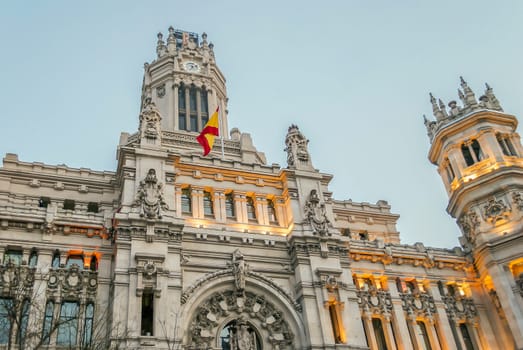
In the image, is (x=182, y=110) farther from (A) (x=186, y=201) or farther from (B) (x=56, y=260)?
(B) (x=56, y=260)

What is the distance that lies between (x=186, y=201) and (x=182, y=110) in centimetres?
2426

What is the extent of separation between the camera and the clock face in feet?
222

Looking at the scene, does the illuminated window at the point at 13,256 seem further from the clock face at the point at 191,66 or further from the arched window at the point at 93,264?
the clock face at the point at 191,66

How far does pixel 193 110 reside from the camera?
63.6 meters

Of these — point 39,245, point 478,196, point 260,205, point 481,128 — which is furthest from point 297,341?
point 481,128

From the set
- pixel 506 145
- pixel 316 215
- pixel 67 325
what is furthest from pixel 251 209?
pixel 506 145

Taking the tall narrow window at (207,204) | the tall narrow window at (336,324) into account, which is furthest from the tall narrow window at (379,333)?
the tall narrow window at (207,204)

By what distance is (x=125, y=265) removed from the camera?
112ft

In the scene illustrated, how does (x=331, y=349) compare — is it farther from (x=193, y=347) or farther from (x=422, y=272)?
(x=422, y=272)

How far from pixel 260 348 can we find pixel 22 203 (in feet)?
65.0

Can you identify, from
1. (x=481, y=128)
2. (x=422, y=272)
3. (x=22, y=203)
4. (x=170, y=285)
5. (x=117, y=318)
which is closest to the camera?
(x=117, y=318)

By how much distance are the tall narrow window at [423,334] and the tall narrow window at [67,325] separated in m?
23.8

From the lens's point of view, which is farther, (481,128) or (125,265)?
(481,128)

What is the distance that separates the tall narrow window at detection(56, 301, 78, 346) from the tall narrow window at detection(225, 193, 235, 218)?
40.1 feet
